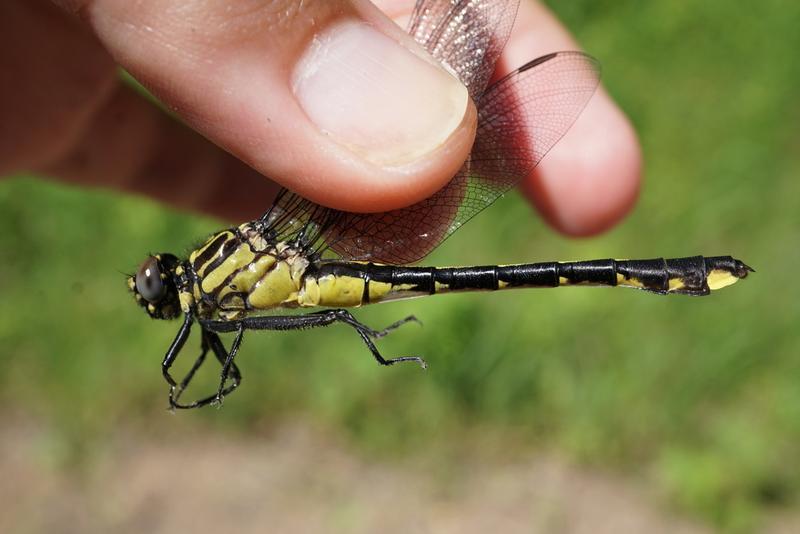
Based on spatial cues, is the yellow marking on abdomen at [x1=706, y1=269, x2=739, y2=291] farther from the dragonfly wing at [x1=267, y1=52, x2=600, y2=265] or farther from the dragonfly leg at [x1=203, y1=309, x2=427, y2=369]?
the dragonfly leg at [x1=203, y1=309, x2=427, y2=369]

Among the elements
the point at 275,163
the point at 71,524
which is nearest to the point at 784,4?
the point at 275,163

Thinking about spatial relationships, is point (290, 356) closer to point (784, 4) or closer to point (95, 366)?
point (95, 366)

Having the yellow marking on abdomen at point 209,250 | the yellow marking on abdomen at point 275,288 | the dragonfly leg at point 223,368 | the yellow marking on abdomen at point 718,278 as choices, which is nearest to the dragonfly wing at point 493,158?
the yellow marking on abdomen at point 275,288

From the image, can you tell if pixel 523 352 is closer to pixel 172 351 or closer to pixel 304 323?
pixel 304 323

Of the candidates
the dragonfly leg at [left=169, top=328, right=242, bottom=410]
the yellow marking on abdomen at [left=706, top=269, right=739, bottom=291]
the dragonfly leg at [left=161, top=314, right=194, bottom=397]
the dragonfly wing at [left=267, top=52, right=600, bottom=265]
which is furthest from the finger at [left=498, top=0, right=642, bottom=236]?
the dragonfly leg at [left=161, top=314, right=194, bottom=397]

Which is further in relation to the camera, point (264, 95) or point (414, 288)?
point (414, 288)

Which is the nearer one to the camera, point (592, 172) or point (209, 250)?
point (209, 250)

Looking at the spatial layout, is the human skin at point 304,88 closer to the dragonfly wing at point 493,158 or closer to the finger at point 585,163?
the dragonfly wing at point 493,158

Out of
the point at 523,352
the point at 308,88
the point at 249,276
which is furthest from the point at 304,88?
the point at 523,352
